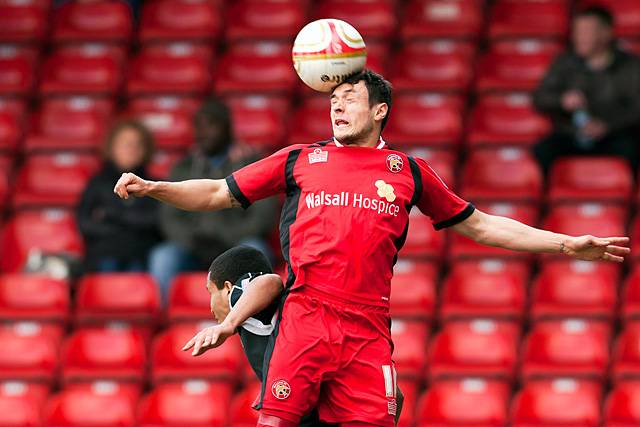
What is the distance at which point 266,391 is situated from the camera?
598 cm

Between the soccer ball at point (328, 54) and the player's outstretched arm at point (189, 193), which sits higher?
the soccer ball at point (328, 54)

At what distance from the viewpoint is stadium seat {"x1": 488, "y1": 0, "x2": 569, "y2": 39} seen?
11516mm

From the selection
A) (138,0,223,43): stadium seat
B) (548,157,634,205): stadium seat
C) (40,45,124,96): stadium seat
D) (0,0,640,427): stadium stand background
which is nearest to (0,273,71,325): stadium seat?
(0,0,640,427): stadium stand background

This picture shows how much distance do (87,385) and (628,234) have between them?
337cm

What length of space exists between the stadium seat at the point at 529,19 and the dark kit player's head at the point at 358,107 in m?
5.52

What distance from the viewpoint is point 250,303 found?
239 inches

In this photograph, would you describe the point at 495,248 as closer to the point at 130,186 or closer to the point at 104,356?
the point at 104,356

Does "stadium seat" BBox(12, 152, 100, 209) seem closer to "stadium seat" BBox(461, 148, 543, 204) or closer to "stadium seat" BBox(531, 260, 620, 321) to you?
"stadium seat" BBox(461, 148, 543, 204)

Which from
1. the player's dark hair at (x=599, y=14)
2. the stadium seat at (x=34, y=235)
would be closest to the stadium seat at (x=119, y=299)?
the stadium seat at (x=34, y=235)

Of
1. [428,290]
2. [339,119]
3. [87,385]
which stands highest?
[339,119]

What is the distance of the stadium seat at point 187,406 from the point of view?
9.26 m

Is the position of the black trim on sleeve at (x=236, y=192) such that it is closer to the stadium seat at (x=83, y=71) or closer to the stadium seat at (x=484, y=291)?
the stadium seat at (x=484, y=291)

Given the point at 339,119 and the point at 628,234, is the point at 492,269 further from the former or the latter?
the point at 339,119

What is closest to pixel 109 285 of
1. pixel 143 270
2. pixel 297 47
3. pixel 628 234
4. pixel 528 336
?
pixel 143 270
